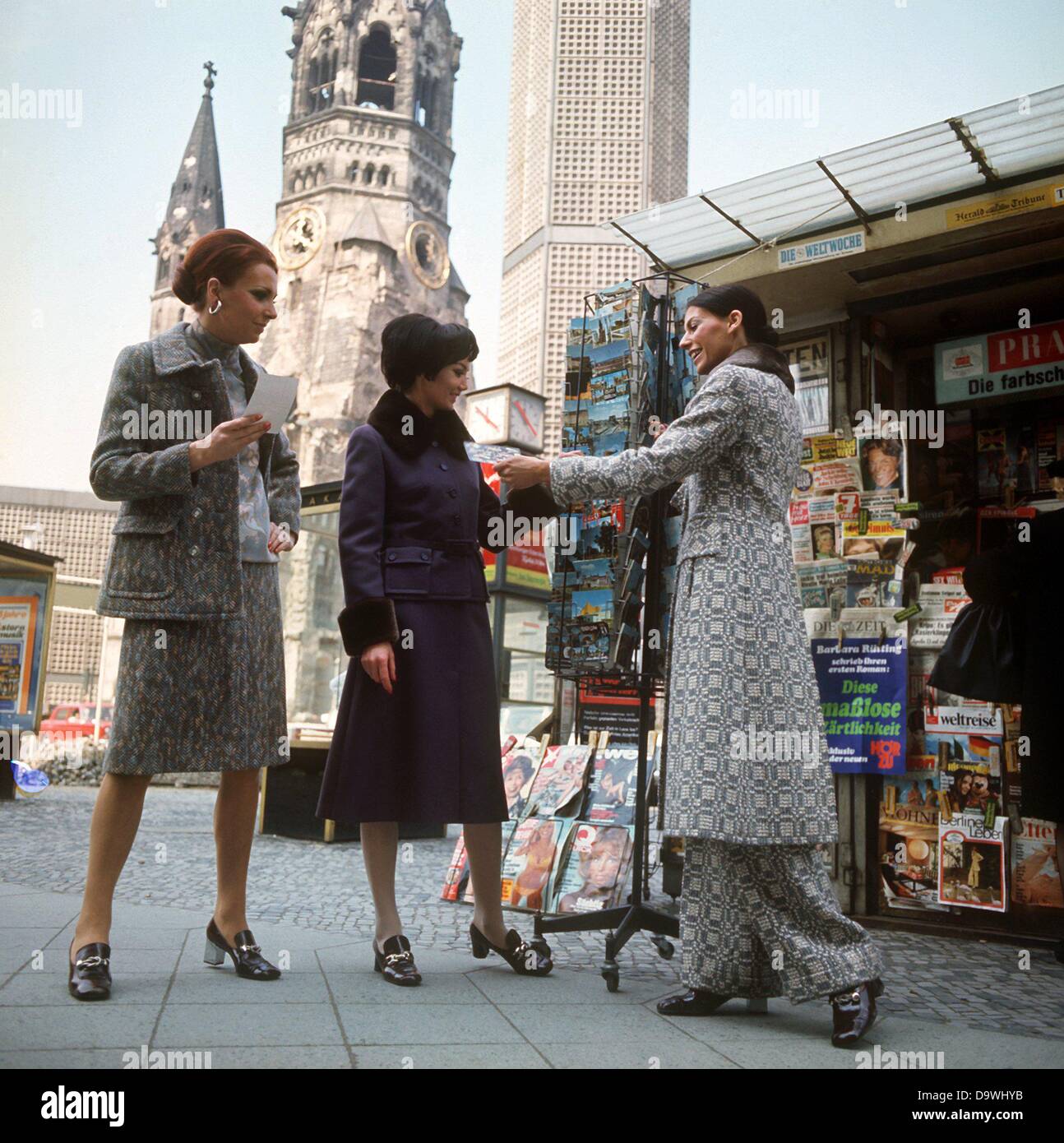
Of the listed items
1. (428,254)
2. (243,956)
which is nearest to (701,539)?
(243,956)

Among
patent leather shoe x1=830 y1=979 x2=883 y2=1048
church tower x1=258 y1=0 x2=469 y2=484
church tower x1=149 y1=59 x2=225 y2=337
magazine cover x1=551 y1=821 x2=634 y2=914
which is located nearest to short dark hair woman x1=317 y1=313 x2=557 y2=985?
patent leather shoe x1=830 y1=979 x2=883 y2=1048

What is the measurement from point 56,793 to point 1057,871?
1122 centimetres

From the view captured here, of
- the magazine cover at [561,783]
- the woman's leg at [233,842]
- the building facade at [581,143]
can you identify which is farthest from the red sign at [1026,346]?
the building facade at [581,143]

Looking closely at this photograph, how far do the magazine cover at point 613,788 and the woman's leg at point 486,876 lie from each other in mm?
1631

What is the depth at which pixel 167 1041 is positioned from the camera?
2.46 meters

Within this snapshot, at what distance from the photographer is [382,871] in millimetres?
3410

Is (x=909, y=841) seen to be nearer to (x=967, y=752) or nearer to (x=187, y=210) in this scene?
(x=967, y=752)

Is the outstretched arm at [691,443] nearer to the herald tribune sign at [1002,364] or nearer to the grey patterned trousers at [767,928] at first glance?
the grey patterned trousers at [767,928]

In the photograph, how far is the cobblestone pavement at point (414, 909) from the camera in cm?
361

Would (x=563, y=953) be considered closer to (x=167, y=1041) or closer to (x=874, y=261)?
(x=167, y=1041)

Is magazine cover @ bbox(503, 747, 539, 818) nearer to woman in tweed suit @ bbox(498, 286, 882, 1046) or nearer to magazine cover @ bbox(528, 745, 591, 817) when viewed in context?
magazine cover @ bbox(528, 745, 591, 817)

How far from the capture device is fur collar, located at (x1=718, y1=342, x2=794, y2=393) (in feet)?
10.7

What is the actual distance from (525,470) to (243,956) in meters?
1.65
